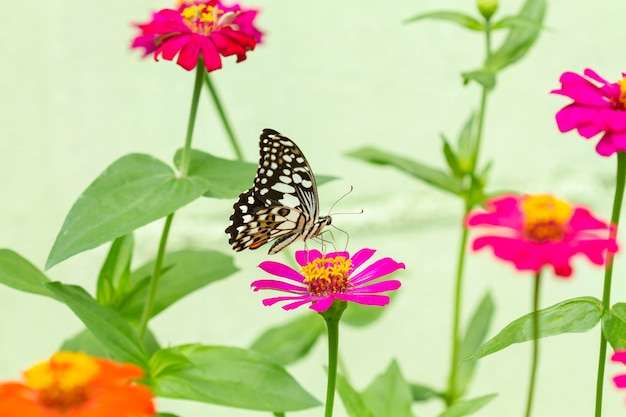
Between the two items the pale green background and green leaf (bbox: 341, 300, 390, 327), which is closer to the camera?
green leaf (bbox: 341, 300, 390, 327)

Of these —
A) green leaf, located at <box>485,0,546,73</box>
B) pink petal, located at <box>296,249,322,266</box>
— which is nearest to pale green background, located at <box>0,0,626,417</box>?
green leaf, located at <box>485,0,546,73</box>

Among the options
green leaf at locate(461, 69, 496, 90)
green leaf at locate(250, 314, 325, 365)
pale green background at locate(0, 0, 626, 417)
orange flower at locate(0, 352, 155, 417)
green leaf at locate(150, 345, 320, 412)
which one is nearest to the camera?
orange flower at locate(0, 352, 155, 417)

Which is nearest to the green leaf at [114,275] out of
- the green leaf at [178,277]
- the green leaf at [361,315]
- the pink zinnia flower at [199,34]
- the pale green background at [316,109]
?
the green leaf at [178,277]

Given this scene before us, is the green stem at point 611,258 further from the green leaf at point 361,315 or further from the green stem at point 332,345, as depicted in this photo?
the green leaf at point 361,315

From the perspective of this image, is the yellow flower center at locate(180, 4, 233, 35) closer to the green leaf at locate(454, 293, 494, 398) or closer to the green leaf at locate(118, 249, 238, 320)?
the green leaf at locate(118, 249, 238, 320)

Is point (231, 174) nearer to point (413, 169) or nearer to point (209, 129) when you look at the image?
point (413, 169)

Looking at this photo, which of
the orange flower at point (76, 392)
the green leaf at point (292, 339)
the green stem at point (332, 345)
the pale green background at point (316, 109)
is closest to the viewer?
the orange flower at point (76, 392)
